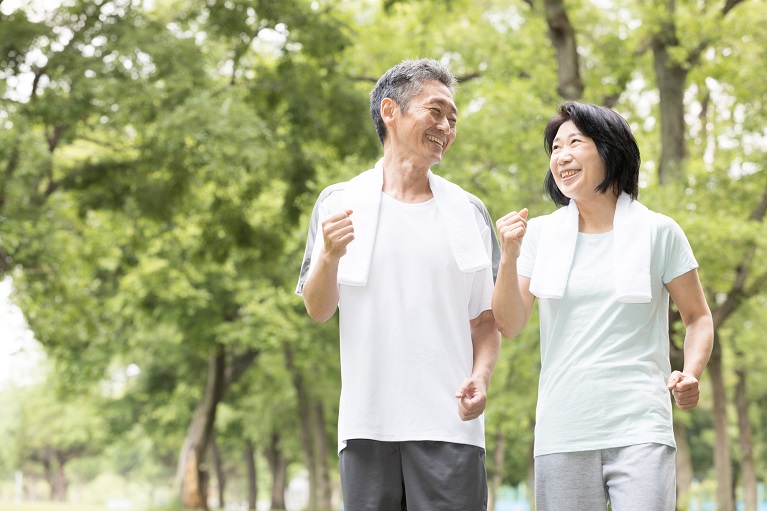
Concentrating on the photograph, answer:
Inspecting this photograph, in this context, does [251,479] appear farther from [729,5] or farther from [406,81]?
[406,81]

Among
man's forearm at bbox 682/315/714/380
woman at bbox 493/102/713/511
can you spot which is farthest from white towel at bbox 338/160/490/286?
man's forearm at bbox 682/315/714/380

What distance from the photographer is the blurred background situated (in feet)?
44.6

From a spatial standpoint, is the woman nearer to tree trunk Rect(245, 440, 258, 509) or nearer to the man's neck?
the man's neck

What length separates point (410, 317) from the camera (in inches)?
140

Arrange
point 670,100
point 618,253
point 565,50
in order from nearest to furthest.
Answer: point 618,253 → point 565,50 → point 670,100

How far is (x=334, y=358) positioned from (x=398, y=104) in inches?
882

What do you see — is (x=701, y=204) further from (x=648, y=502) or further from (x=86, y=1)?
(x=648, y=502)

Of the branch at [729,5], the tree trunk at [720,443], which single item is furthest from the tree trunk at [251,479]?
the branch at [729,5]

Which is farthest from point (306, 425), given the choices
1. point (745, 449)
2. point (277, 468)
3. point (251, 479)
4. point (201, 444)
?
point (745, 449)

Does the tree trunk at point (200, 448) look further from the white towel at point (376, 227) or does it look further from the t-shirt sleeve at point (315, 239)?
the white towel at point (376, 227)

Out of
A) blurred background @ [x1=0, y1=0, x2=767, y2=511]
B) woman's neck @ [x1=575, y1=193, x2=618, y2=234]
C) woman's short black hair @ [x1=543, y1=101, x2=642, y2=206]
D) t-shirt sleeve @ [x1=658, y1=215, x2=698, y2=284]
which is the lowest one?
t-shirt sleeve @ [x1=658, y1=215, x2=698, y2=284]

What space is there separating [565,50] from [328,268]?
46.5ft

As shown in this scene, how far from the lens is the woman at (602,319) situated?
3.54m

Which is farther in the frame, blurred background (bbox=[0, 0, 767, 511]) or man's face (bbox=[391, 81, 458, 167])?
blurred background (bbox=[0, 0, 767, 511])
